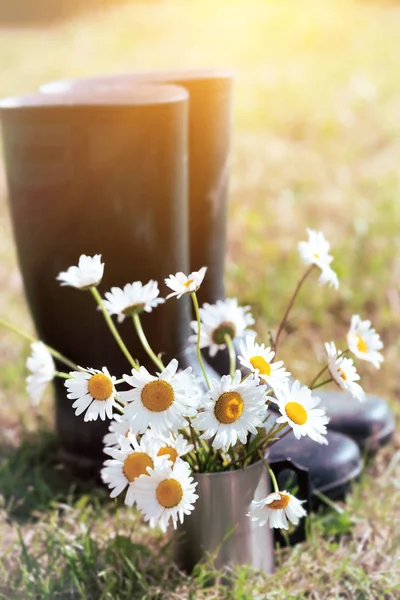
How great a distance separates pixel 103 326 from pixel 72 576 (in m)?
0.44

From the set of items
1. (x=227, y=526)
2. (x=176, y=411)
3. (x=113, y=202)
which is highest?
(x=113, y=202)

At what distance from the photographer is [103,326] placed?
1.50 metres

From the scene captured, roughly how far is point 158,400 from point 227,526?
0.96ft

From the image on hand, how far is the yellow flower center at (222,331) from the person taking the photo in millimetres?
1244

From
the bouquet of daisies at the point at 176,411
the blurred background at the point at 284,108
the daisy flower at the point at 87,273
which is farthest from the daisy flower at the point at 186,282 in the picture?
the blurred background at the point at 284,108

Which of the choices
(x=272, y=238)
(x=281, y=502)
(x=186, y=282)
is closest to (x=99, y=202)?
(x=186, y=282)

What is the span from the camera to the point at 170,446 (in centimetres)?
109

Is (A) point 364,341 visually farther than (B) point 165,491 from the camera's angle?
Yes

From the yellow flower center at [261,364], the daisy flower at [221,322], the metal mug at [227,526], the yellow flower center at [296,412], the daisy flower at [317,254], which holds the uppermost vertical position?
the daisy flower at [317,254]

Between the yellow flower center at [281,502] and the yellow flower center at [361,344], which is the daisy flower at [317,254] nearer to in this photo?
the yellow flower center at [361,344]

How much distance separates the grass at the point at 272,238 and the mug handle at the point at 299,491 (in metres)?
0.02

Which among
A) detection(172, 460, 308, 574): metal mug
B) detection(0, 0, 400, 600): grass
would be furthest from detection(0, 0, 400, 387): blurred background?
detection(172, 460, 308, 574): metal mug

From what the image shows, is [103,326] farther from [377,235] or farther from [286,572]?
[377,235]

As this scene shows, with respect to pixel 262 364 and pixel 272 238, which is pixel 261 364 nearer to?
pixel 262 364
